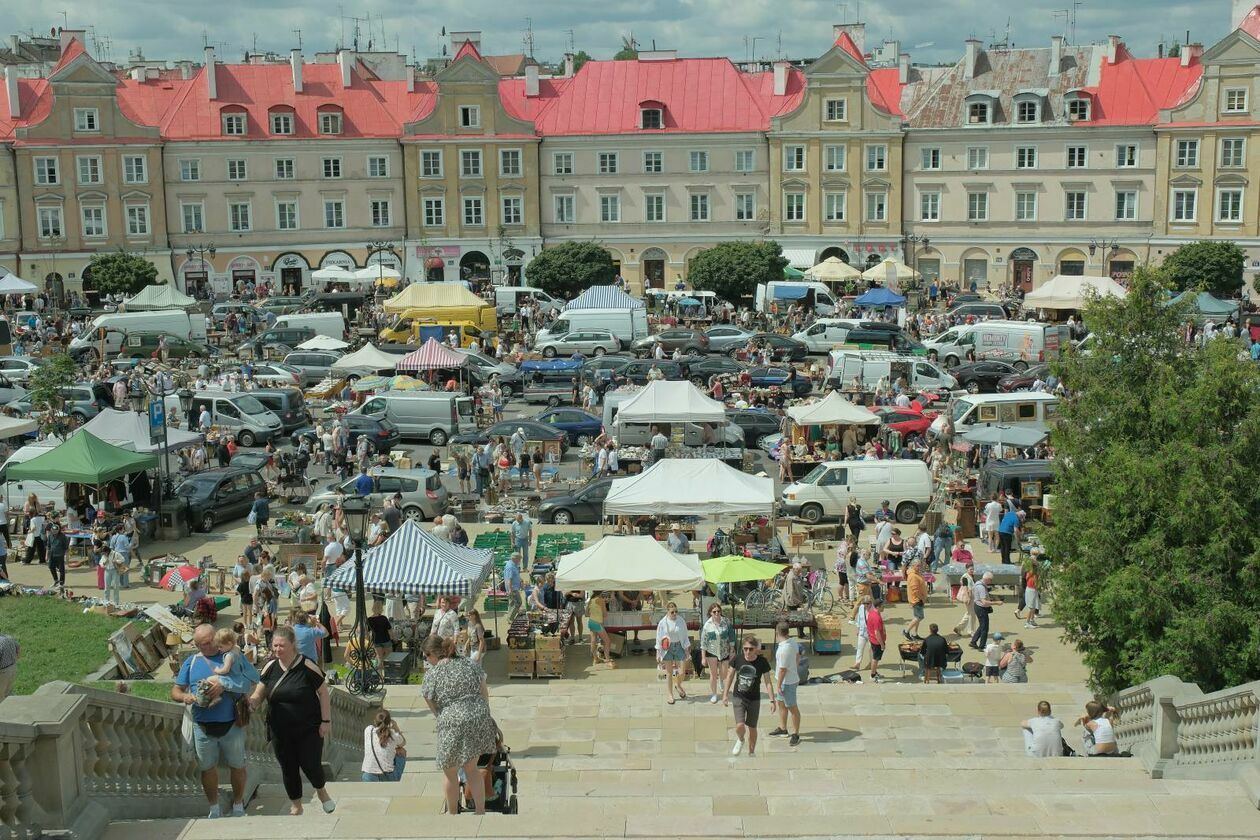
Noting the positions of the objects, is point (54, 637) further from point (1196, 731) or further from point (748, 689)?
point (1196, 731)

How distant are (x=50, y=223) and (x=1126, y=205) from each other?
155 ft

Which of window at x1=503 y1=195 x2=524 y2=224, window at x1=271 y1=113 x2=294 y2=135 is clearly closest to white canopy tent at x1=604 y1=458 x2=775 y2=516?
window at x1=503 y1=195 x2=524 y2=224

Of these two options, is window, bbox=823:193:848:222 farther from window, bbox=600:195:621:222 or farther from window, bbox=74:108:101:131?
→ window, bbox=74:108:101:131

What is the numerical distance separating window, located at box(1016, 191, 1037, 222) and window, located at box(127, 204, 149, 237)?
3912 cm

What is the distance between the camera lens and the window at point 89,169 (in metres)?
64.9

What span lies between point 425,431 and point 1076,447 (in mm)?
23730

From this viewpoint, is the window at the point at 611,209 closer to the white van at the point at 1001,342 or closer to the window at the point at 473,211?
the window at the point at 473,211

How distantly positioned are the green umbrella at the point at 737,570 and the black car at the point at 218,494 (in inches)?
510

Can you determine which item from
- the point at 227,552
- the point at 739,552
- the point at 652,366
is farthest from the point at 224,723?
the point at 652,366

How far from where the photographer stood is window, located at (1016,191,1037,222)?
66375 millimetres

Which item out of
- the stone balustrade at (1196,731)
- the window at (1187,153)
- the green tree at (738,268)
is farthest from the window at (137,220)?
the stone balustrade at (1196,731)

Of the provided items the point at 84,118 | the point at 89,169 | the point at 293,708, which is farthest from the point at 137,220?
the point at 293,708

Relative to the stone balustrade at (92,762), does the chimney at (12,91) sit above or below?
above

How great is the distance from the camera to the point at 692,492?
26.8m
